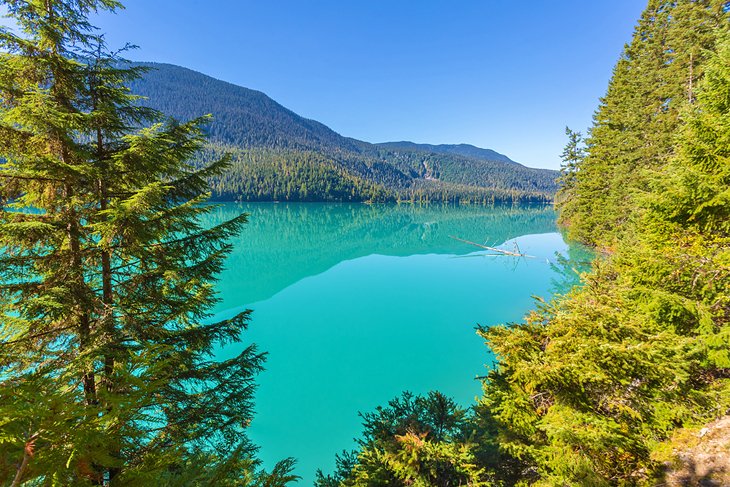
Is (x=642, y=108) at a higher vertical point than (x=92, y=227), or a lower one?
higher

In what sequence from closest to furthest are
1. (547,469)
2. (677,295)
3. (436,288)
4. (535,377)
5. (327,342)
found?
(535,377) → (547,469) → (677,295) → (327,342) → (436,288)

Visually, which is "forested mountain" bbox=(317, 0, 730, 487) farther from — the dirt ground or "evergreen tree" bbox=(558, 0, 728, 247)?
"evergreen tree" bbox=(558, 0, 728, 247)

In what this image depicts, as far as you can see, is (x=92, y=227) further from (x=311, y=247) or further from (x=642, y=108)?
(x=311, y=247)

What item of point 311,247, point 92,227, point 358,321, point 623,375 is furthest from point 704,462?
point 311,247

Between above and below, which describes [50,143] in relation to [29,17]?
below

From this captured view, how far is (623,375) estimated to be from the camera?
3.92m

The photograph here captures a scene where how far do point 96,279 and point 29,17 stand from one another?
12.1 ft

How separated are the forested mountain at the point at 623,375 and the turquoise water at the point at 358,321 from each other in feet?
7.74

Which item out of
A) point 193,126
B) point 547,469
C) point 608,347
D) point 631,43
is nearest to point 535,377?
point 608,347

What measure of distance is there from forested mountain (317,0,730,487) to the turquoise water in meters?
2.36

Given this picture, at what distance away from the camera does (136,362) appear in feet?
7.47

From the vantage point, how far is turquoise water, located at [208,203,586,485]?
11.0 meters

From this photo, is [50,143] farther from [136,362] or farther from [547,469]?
[547,469]

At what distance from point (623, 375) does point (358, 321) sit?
1562 centimetres
